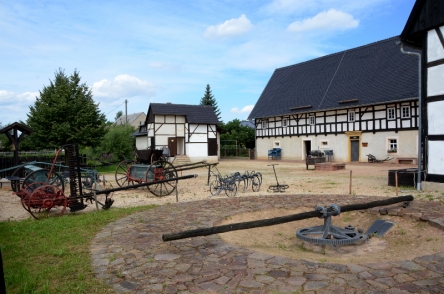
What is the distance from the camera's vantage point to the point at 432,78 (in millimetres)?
11062

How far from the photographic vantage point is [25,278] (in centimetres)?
392

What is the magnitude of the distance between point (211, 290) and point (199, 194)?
8.50 metres

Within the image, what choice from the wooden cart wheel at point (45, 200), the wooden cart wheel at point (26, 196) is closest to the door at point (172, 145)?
the wooden cart wheel at point (26, 196)

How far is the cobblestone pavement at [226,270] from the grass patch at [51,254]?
215 mm

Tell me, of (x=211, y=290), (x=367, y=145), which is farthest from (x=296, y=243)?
(x=367, y=145)

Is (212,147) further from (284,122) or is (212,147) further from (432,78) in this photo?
(432,78)

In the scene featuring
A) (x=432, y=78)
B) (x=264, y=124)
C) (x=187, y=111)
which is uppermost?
(x=187, y=111)

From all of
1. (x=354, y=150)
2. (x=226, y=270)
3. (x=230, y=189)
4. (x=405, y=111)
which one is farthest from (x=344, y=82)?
(x=226, y=270)

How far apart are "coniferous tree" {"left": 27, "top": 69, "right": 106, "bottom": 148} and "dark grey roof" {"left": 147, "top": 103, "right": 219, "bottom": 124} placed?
834cm

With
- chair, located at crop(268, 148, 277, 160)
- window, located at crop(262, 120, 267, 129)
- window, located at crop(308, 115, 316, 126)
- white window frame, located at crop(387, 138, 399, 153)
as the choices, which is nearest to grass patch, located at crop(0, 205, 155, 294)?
white window frame, located at crop(387, 138, 399, 153)

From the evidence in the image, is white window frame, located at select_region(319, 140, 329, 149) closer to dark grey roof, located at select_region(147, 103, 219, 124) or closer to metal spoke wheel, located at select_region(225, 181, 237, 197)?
dark grey roof, located at select_region(147, 103, 219, 124)

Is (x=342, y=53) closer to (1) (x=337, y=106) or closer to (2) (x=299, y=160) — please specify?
(1) (x=337, y=106)

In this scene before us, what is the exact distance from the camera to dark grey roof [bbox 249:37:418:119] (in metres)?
26.1

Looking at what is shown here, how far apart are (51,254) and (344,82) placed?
29547 millimetres
